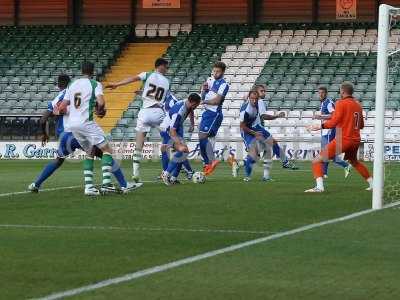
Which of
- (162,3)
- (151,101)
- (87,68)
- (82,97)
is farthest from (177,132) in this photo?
(162,3)

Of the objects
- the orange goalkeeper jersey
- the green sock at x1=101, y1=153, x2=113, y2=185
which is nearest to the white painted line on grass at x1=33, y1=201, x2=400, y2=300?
the orange goalkeeper jersey

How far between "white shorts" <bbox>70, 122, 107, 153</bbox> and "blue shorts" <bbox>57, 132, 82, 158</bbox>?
11cm

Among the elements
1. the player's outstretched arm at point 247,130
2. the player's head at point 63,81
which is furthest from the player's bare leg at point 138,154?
the player's outstretched arm at point 247,130

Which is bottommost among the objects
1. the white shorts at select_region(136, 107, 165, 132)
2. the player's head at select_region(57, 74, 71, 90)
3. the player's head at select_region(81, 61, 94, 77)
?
the white shorts at select_region(136, 107, 165, 132)

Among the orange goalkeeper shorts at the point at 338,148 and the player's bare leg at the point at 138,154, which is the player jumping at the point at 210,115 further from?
the orange goalkeeper shorts at the point at 338,148

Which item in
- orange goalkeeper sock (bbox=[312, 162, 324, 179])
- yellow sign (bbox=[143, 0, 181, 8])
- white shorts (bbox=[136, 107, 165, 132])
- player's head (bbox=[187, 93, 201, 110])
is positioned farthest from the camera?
yellow sign (bbox=[143, 0, 181, 8])

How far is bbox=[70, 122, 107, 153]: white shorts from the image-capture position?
1634 cm

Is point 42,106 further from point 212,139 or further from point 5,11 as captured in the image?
point 212,139

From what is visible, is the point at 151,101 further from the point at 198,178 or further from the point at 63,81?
the point at 63,81

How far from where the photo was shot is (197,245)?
1005 cm

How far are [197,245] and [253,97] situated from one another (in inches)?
468

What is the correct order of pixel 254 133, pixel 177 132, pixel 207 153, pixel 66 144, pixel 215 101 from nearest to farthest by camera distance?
pixel 66 144, pixel 177 132, pixel 215 101, pixel 207 153, pixel 254 133

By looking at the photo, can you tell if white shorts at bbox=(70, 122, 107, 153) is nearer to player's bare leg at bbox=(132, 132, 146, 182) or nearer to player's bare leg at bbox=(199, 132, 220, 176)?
player's bare leg at bbox=(132, 132, 146, 182)

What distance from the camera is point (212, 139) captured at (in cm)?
2181
